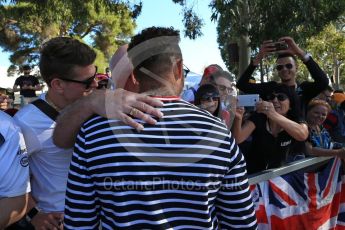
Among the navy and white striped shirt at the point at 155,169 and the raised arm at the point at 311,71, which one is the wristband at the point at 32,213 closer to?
the navy and white striped shirt at the point at 155,169

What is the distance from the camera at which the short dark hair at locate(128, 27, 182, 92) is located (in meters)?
1.54

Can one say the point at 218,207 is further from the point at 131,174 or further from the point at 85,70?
the point at 85,70

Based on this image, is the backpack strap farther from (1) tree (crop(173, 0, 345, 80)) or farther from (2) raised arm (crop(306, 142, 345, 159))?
(1) tree (crop(173, 0, 345, 80))

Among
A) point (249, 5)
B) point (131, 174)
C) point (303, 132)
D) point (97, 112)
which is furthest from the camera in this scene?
point (249, 5)

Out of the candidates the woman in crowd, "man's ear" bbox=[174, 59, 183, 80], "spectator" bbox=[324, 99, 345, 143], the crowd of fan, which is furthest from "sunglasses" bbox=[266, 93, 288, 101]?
"spectator" bbox=[324, 99, 345, 143]

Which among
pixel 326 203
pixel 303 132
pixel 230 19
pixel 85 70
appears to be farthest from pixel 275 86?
pixel 230 19

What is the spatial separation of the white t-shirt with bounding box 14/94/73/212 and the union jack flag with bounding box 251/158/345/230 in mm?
1543

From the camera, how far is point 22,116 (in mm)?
2031

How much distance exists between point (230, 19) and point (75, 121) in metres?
5.97

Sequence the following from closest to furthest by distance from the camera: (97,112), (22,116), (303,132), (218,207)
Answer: (97,112) → (218,207) → (22,116) → (303,132)

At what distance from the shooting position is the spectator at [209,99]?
326cm

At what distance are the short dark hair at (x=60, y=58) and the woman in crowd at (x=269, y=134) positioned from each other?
5.10 ft

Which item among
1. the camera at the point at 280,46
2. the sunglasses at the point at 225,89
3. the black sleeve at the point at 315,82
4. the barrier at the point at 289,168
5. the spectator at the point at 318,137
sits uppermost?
the camera at the point at 280,46

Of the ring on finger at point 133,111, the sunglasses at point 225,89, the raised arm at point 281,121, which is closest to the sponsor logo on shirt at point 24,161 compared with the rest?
the ring on finger at point 133,111
